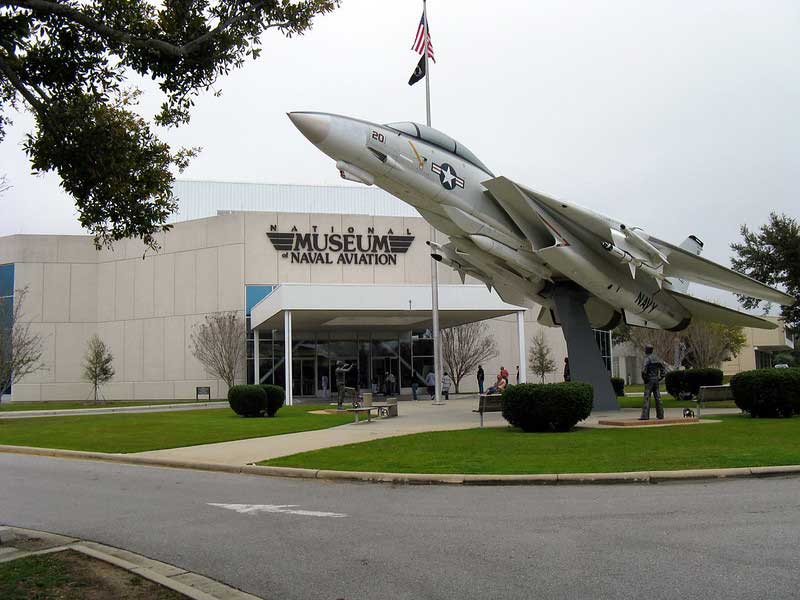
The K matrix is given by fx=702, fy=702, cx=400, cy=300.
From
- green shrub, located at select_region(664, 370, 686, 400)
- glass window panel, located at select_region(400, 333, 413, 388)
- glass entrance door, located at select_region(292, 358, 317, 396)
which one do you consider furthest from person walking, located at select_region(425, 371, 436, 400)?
green shrub, located at select_region(664, 370, 686, 400)

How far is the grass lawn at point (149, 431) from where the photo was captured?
53.1 ft

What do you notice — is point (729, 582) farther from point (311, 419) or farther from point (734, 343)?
point (734, 343)

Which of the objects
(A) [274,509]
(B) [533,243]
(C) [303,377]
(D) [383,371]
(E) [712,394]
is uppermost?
(B) [533,243]

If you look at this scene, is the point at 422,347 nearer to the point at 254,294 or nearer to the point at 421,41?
the point at 254,294

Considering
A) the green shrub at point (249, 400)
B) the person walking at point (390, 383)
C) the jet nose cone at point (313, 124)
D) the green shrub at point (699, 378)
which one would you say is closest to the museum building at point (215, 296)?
the person walking at point (390, 383)

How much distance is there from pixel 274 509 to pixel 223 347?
33.3 m

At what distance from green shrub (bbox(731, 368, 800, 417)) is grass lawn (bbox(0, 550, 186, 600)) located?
1564 centimetres

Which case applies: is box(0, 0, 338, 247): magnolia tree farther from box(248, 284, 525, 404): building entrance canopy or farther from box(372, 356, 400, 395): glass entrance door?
box(372, 356, 400, 395): glass entrance door

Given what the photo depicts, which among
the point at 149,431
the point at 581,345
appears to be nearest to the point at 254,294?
the point at 149,431

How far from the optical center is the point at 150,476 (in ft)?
38.0

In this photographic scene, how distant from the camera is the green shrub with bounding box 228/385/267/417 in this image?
77.4 feet

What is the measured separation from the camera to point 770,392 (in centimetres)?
1669

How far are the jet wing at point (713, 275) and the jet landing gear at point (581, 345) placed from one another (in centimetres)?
272

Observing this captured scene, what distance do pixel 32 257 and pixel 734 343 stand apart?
54.5 metres
